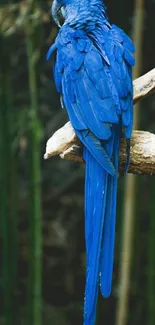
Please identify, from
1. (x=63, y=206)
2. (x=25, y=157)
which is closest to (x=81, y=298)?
(x=63, y=206)

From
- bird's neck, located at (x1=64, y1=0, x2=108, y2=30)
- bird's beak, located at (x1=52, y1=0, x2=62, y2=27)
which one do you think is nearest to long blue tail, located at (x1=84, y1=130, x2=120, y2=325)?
bird's neck, located at (x1=64, y1=0, x2=108, y2=30)

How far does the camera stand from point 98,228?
4.29 ft

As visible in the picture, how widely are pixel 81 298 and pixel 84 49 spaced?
4.69 ft

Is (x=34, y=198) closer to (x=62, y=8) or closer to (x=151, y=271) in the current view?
(x=151, y=271)

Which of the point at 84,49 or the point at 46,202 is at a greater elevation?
the point at 84,49

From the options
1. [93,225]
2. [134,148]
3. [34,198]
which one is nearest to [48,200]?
[34,198]

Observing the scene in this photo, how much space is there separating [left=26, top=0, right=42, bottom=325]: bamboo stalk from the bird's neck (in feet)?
1.04

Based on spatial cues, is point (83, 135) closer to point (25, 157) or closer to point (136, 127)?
point (136, 127)

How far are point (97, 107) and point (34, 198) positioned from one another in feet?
2.16

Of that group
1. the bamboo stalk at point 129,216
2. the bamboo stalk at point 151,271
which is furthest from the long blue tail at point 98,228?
the bamboo stalk at point 151,271

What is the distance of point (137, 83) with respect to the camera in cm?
152

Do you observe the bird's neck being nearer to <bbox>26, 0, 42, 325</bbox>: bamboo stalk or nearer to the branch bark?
the branch bark

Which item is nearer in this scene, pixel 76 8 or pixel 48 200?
pixel 76 8

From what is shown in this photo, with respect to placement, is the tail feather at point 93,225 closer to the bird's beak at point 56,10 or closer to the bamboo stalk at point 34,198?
the bird's beak at point 56,10
